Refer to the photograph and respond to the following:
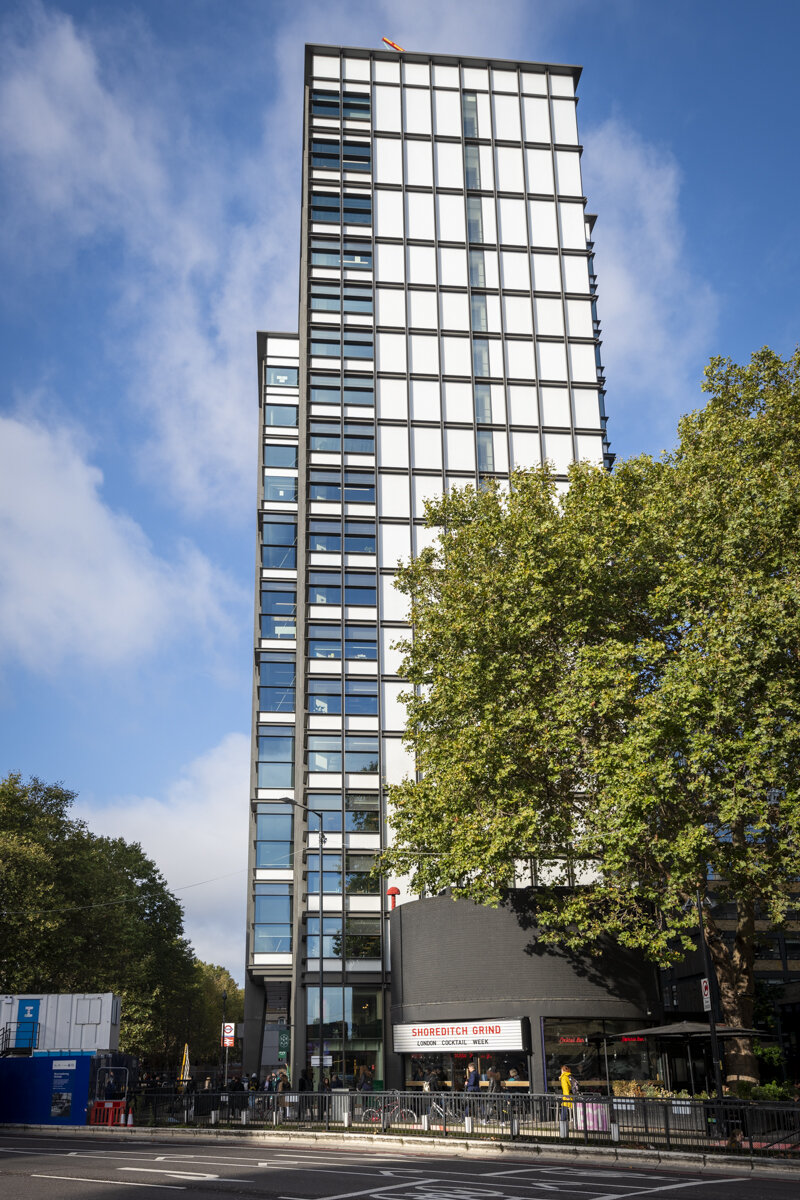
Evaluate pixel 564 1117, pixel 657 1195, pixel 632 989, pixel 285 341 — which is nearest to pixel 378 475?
pixel 285 341

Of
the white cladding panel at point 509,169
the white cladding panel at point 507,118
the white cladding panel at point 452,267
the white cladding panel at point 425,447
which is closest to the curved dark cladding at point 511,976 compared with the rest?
the white cladding panel at point 425,447

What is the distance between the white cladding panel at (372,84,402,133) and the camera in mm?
65562

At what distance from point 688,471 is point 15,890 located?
127 ft

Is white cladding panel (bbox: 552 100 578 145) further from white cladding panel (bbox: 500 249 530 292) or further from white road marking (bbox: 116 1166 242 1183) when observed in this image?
white road marking (bbox: 116 1166 242 1183)

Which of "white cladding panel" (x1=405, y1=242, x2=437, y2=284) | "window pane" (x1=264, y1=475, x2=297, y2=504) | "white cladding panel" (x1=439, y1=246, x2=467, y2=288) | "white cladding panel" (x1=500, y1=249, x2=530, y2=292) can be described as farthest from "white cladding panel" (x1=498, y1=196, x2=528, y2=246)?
"window pane" (x1=264, y1=475, x2=297, y2=504)

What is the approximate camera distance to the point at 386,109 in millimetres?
66062

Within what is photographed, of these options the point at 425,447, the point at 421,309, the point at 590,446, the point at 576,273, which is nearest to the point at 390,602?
the point at 425,447

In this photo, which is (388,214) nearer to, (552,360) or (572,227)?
(572,227)

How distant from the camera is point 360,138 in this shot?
6494 centimetres

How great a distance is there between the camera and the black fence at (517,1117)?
21516mm

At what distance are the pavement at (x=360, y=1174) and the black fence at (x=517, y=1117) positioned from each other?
117 cm

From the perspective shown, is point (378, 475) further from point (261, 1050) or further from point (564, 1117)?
point (564, 1117)

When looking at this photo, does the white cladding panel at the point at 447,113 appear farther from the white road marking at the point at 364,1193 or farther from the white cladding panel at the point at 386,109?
the white road marking at the point at 364,1193

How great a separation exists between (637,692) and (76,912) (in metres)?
39.8
